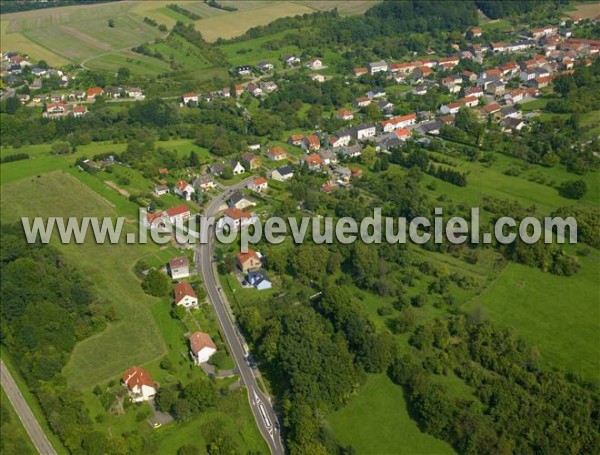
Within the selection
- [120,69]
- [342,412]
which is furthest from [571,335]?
[120,69]

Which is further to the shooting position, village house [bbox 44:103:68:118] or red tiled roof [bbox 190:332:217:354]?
village house [bbox 44:103:68:118]

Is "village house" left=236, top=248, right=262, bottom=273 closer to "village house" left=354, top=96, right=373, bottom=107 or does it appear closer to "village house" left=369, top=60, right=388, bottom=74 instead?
"village house" left=354, top=96, right=373, bottom=107

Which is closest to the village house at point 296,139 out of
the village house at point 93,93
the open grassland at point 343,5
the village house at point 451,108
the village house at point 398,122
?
the village house at point 398,122

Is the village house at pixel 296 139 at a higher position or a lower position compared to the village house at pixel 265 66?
higher

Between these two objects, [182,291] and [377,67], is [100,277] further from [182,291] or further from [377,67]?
[377,67]

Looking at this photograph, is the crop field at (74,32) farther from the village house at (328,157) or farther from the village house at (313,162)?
the village house at (313,162)

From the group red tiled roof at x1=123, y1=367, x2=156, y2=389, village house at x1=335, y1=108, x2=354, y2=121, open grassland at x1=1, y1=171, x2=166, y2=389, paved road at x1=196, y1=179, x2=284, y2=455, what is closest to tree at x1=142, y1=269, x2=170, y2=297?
open grassland at x1=1, y1=171, x2=166, y2=389

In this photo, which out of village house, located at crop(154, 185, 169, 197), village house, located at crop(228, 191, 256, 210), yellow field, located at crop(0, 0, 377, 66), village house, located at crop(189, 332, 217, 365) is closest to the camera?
village house, located at crop(189, 332, 217, 365)
